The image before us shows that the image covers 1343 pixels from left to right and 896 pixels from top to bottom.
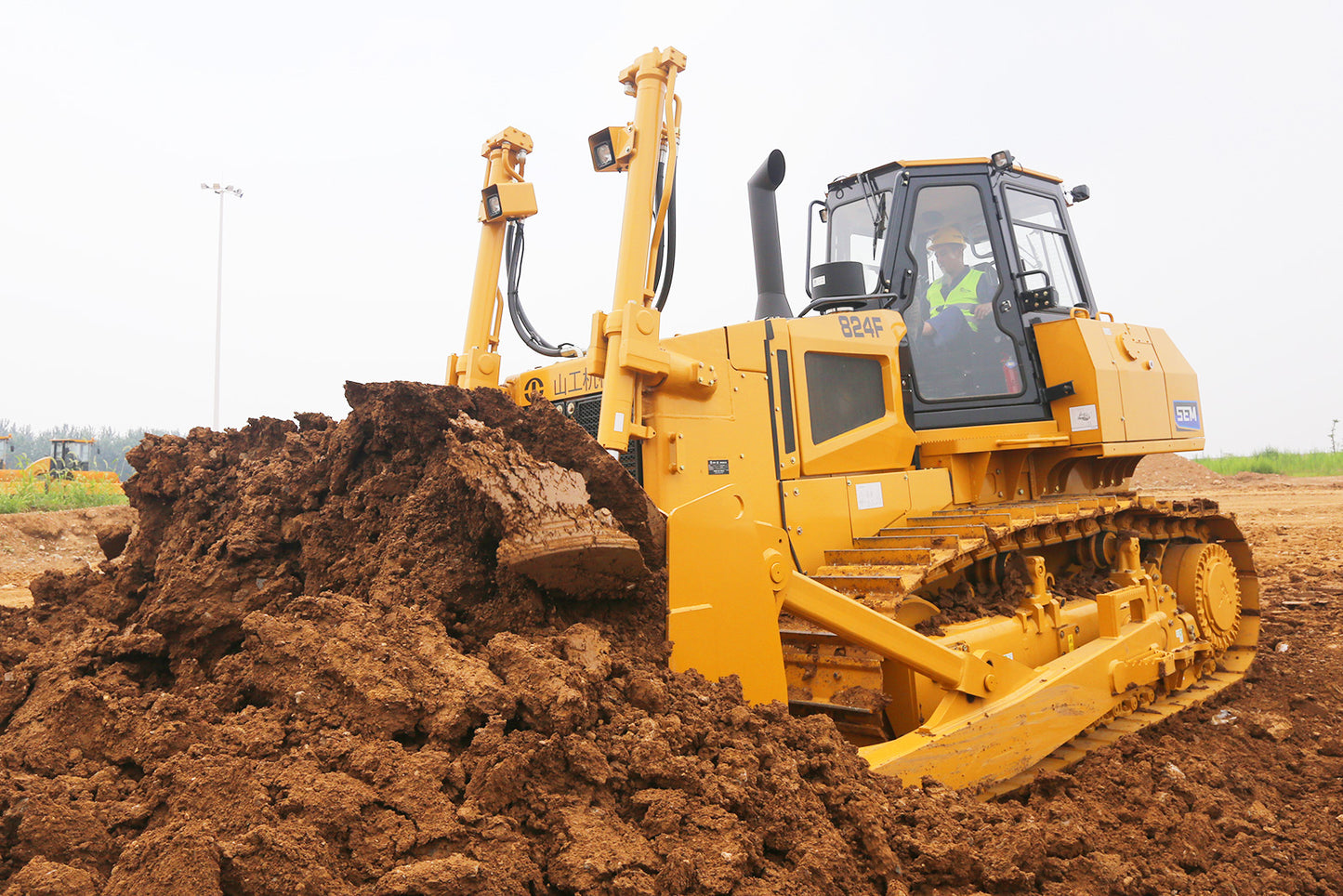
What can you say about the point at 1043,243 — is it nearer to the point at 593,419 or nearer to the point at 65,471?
the point at 593,419

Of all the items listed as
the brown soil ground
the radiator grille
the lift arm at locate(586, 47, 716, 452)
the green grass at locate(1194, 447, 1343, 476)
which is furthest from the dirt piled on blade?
the green grass at locate(1194, 447, 1343, 476)

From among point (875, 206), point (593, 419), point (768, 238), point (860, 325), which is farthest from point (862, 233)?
point (593, 419)

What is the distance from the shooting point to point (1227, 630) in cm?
570

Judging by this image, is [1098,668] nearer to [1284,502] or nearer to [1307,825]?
[1307,825]

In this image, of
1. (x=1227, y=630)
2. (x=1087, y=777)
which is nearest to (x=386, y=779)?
(x=1087, y=777)

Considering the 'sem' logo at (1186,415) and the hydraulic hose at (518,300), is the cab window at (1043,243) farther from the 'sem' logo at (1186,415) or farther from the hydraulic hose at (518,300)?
the hydraulic hose at (518,300)

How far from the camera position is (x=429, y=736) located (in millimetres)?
2158

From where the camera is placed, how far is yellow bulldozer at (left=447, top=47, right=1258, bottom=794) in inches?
134

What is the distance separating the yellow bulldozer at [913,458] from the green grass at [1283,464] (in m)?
18.3

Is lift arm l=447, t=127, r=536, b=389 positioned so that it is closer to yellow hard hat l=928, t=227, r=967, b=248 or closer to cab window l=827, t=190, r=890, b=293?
cab window l=827, t=190, r=890, b=293

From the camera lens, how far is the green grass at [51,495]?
12453 mm

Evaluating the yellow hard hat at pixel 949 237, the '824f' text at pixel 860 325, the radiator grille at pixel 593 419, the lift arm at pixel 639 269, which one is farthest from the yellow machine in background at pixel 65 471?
the yellow hard hat at pixel 949 237

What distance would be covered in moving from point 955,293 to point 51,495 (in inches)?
547

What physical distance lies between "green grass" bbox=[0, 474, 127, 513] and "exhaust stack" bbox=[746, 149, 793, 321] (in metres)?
12.7
